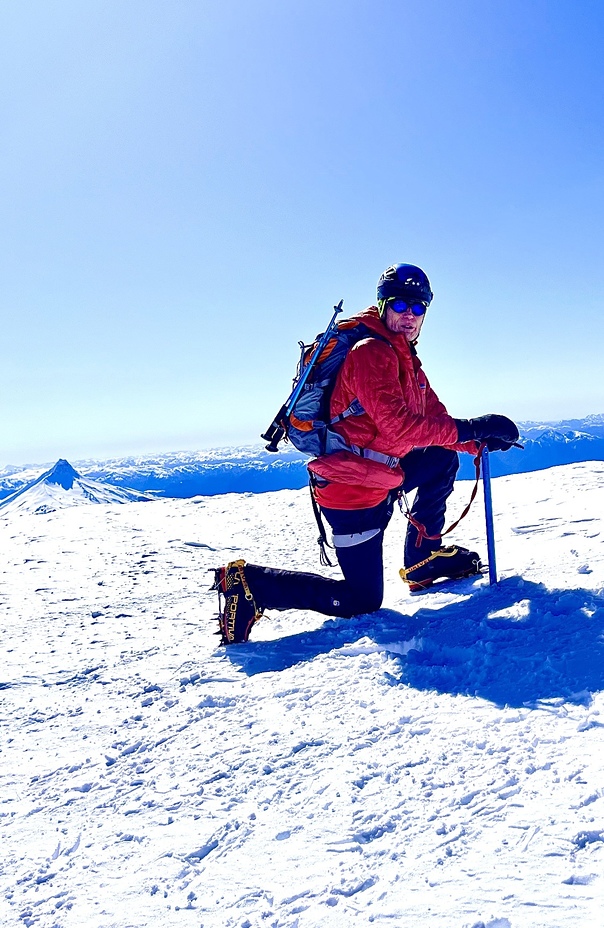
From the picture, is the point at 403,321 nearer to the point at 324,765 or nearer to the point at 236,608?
the point at 236,608

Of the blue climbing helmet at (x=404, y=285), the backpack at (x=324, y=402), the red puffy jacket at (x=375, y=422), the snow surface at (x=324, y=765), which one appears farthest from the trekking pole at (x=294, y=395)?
the snow surface at (x=324, y=765)

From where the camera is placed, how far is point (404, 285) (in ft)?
13.7

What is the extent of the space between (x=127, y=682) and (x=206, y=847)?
1.89m

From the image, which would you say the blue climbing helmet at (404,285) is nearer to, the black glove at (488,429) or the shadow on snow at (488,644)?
the black glove at (488,429)

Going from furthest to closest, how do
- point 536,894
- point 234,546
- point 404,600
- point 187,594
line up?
point 234,546 → point 187,594 → point 404,600 → point 536,894

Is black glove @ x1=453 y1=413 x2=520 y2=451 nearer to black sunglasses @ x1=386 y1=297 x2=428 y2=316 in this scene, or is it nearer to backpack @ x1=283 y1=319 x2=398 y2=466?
backpack @ x1=283 y1=319 x2=398 y2=466

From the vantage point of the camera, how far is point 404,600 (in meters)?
4.52

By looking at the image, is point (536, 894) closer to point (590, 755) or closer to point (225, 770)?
point (590, 755)

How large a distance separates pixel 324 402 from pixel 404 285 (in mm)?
1075

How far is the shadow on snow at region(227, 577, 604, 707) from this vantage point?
2.65m

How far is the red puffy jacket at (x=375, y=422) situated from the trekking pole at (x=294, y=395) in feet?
0.73

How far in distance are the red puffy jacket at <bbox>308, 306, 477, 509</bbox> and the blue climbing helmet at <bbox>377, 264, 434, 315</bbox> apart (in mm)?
169

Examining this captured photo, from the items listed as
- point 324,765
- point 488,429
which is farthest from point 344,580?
point 324,765

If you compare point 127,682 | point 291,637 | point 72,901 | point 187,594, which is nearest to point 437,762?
point 72,901
